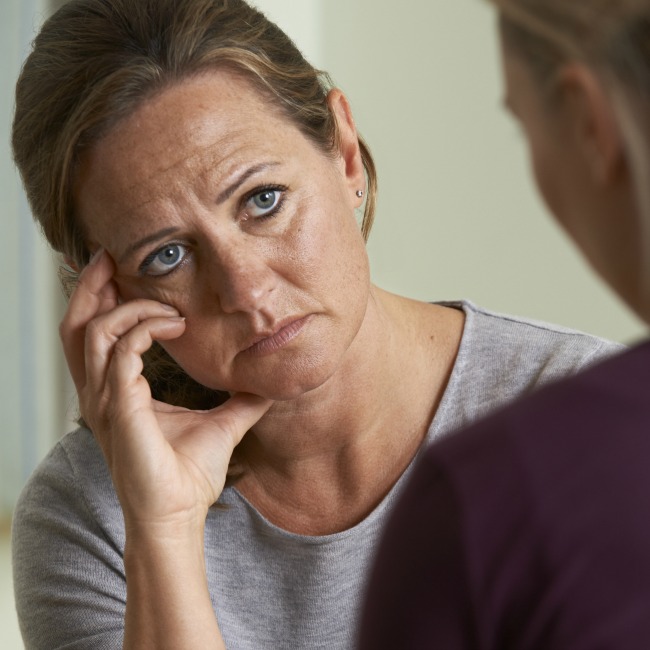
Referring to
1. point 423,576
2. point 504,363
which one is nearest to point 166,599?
point 504,363

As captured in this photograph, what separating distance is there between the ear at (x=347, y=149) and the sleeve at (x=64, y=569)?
25.5 inches

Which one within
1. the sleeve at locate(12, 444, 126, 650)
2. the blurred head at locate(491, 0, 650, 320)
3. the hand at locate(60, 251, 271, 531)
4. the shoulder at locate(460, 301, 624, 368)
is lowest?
the sleeve at locate(12, 444, 126, 650)

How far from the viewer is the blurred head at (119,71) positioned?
138 centimetres

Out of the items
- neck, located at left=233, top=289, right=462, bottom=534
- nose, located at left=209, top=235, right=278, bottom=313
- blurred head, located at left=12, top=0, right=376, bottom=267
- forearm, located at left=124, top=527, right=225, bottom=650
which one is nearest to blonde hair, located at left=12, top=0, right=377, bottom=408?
blurred head, located at left=12, top=0, right=376, bottom=267

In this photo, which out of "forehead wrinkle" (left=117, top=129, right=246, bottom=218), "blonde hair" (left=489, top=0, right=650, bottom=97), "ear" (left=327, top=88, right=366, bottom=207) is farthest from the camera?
"ear" (left=327, top=88, right=366, bottom=207)

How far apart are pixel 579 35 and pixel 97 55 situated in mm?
942

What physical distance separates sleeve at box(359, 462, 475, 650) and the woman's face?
671 millimetres

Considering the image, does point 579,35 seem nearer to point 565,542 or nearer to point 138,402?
point 565,542

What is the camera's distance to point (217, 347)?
1410mm

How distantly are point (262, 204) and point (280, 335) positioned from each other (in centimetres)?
17

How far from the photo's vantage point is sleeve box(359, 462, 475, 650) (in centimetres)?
66

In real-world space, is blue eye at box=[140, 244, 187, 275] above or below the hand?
above

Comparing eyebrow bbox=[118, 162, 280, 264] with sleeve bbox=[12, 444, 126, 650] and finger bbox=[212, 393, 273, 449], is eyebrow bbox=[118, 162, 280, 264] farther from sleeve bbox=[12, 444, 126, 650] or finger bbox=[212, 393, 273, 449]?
sleeve bbox=[12, 444, 126, 650]

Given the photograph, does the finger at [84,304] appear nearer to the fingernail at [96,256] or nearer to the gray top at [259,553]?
the fingernail at [96,256]
